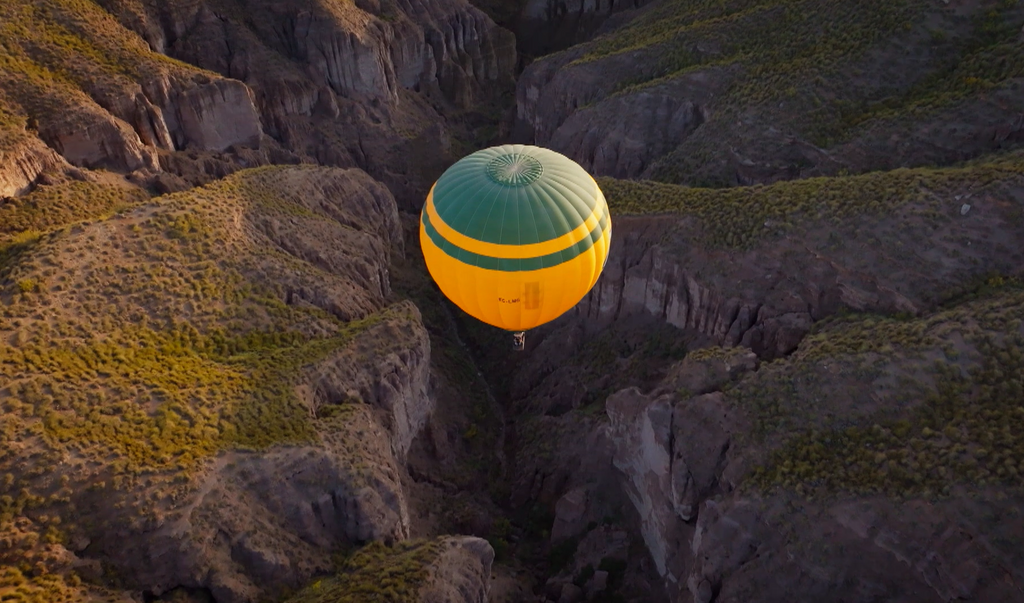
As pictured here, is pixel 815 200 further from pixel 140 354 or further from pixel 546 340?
pixel 140 354

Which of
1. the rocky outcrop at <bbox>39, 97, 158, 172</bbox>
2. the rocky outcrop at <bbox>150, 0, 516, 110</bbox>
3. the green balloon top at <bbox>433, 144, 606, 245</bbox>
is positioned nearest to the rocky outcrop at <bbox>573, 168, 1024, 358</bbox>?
the green balloon top at <bbox>433, 144, 606, 245</bbox>

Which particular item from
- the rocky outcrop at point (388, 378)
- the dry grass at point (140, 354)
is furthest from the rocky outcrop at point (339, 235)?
the rocky outcrop at point (388, 378)

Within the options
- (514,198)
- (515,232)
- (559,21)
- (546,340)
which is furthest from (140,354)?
(559,21)

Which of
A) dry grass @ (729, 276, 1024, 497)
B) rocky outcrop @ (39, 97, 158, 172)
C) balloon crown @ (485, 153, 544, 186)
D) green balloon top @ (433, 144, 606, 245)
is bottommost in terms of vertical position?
dry grass @ (729, 276, 1024, 497)

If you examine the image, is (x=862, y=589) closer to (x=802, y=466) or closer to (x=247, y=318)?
(x=802, y=466)

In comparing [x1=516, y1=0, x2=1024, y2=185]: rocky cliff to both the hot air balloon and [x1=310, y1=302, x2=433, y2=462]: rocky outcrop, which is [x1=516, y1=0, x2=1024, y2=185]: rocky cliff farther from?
[x1=310, y1=302, x2=433, y2=462]: rocky outcrop

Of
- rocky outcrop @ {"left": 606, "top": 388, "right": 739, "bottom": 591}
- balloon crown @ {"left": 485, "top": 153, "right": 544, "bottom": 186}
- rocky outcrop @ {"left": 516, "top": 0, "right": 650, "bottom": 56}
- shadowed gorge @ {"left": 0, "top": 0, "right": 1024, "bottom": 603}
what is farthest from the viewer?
rocky outcrop @ {"left": 516, "top": 0, "right": 650, "bottom": 56}
